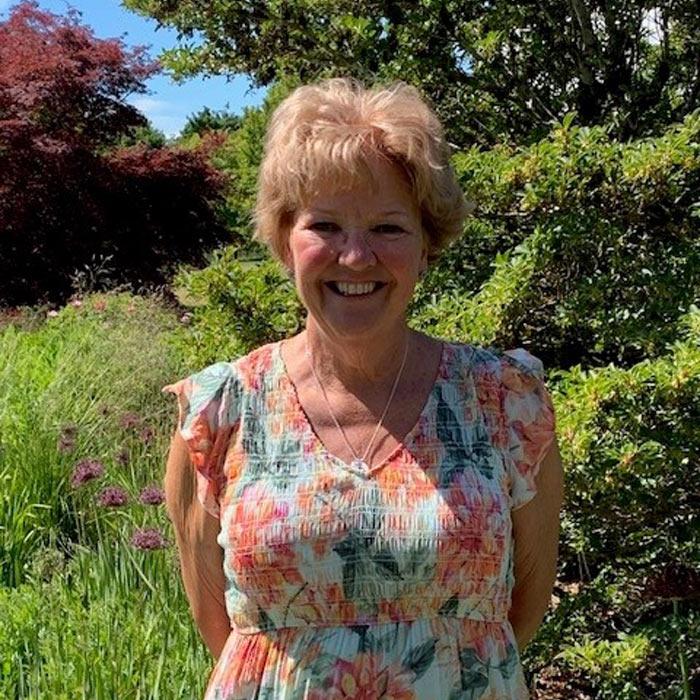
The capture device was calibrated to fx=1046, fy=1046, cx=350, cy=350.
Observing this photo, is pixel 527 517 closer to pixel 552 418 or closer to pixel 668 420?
pixel 552 418

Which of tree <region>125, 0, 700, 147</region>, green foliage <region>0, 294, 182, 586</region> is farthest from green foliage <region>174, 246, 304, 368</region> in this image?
green foliage <region>0, 294, 182, 586</region>

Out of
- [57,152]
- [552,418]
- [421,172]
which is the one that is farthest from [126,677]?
[57,152]

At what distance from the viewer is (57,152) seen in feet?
47.5

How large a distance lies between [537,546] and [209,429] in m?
0.70

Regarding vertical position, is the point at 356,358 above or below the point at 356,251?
below

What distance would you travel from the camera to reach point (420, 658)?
1866 mm

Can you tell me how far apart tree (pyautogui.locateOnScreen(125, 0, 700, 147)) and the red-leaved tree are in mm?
10401

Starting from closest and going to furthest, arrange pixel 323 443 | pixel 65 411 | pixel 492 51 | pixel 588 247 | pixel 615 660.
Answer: pixel 323 443, pixel 615 660, pixel 588 247, pixel 492 51, pixel 65 411

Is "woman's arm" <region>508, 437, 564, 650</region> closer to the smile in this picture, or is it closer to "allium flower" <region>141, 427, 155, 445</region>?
the smile

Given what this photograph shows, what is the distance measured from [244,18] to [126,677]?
8.45 feet

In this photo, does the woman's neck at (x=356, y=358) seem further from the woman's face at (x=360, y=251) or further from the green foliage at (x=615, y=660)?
the green foliage at (x=615, y=660)

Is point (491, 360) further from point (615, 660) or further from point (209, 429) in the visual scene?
point (615, 660)

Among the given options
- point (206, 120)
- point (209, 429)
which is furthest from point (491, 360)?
point (206, 120)

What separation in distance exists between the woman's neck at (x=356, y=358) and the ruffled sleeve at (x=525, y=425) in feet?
0.71
